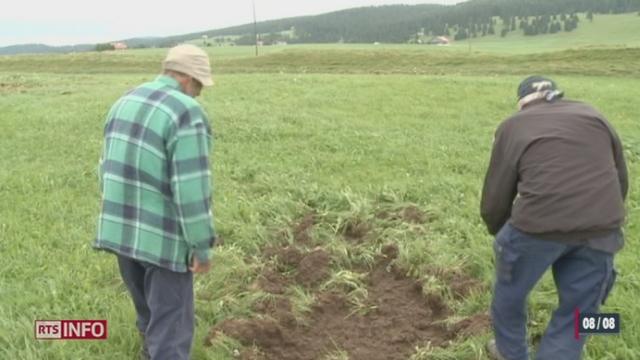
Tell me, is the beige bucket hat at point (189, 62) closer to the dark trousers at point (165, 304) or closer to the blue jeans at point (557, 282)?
the dark trousers at point (165, 304)

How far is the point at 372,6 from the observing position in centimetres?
18462

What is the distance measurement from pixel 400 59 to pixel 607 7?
4328 inches

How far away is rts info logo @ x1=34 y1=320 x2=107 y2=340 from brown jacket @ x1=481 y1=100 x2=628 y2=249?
8.90 feet

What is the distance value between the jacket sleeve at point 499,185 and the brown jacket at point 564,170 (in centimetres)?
1

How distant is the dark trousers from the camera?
3412mm

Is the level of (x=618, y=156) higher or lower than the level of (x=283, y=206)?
higher

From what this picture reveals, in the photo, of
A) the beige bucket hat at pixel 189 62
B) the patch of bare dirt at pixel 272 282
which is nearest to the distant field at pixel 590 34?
the patch of bare dirt at pixel 272 282

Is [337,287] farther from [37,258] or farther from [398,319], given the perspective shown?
[37,258]

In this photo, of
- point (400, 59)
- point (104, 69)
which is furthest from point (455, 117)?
point (104, 69)

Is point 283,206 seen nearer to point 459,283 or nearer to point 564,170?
point 459,283

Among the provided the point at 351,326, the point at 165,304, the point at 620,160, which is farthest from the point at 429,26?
the point at 165,304

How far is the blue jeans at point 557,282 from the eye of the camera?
3523mm

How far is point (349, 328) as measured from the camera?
15.1ft

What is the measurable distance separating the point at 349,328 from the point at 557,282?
4.99 ft
